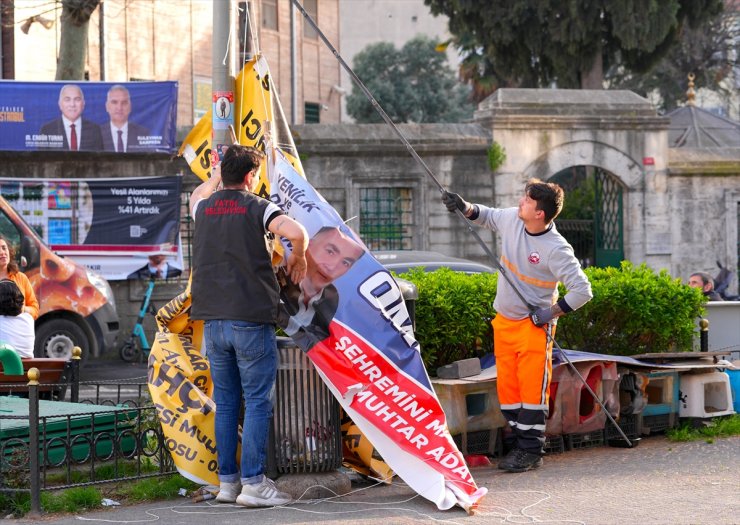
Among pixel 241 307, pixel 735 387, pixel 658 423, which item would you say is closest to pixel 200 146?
pixel 241 307

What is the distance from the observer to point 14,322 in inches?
339

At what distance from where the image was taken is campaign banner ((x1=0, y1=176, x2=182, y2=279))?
17.8 meters

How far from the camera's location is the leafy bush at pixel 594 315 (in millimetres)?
8359

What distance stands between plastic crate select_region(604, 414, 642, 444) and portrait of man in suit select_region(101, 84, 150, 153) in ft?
35.7

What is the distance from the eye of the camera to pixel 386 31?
53.3 meters

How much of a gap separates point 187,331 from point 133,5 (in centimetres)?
2890

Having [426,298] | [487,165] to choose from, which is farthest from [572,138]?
[426,298]

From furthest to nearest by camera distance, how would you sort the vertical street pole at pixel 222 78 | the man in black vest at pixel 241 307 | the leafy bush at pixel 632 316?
1. the leafy bush at pixel 632 316
2. the vertical street pole at pixel 222 78
3. the man in black vest at pixel 241 307

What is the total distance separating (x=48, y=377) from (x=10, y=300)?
65cm

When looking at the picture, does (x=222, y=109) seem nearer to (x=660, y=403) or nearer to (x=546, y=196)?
(x=546, y=196)

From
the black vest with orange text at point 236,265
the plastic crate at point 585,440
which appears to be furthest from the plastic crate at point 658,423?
the black vest with orange text at point 236,265

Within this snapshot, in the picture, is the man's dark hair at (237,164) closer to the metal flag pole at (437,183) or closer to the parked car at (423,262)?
the metal flag pole at (437,183)

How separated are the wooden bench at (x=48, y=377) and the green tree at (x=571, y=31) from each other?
18196mm

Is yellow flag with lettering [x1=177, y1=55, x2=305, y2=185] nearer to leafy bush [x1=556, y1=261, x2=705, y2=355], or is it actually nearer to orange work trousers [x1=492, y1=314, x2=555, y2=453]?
orange work trousers [x1=492, y1=314, x2=555, y2=453]
